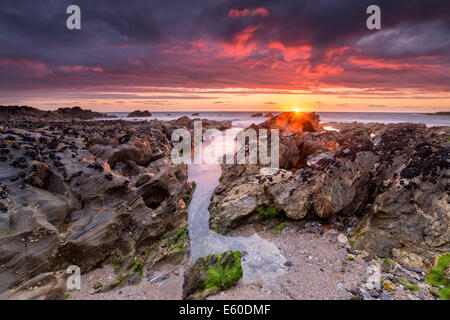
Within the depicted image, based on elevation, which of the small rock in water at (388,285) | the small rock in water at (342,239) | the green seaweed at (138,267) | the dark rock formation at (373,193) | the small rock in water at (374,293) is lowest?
the green seaweed at (138,267)

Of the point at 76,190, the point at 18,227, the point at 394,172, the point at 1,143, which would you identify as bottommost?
the point at 18,227

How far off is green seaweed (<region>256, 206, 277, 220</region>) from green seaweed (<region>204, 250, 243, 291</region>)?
185 inches

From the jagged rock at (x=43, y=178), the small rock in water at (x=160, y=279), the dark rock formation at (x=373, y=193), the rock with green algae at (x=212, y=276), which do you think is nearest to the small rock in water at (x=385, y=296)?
the dark rock formation at (x=373, y=193)

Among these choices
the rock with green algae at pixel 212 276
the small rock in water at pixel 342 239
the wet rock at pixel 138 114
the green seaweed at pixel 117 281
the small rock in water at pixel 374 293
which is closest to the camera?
the small rock in water at pixel 374 293

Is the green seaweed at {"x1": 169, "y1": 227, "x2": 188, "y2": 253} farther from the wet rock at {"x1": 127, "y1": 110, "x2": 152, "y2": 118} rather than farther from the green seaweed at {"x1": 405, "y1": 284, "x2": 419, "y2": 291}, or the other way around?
the wet rock at {"x1": 127, "y1": 110, "x2": 152, "y2": 118}

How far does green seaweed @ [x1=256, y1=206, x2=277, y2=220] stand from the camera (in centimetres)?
1275

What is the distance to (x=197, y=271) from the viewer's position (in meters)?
8.50

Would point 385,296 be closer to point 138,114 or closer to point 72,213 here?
point 72,213

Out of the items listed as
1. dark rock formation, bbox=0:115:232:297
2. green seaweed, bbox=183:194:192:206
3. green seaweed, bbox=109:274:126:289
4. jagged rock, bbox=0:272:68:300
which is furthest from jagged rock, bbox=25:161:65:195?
green seaweed, bbox=183:194:192:206

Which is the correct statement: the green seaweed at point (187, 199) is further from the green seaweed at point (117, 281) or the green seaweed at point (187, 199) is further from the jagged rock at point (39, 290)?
the jagged rock at point (39, 290)

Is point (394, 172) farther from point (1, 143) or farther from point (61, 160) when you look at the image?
point (1, 143)

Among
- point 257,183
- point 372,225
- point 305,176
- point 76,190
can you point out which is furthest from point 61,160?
point 372,225

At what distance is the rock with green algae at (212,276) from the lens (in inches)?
301
